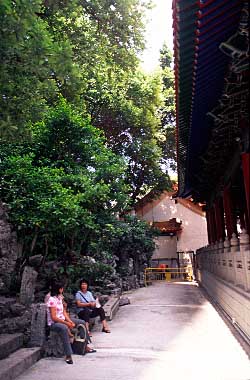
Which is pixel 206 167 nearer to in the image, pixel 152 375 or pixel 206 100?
pixel 206 100

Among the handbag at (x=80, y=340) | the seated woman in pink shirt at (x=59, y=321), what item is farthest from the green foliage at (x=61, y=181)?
the handbag at (x=80, y=340)

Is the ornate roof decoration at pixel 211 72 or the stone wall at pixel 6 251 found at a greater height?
the ornate roof decoration at pixel 211 72

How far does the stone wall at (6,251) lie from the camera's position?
8.63 meters

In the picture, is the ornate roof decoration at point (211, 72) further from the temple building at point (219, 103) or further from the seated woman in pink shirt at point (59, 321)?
the seated woman in pink shirt at point (59, 321)

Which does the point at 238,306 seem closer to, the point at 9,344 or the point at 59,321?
the point at 59,321

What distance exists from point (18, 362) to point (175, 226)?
21333 millimetres

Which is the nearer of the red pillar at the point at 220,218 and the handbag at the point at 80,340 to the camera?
the handbag at the point at 80,340

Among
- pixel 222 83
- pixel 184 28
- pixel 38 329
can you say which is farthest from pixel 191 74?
pixel 38 329

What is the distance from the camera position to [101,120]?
19000 mm

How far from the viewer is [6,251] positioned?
8977mm

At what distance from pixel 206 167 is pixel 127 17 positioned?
6801mm

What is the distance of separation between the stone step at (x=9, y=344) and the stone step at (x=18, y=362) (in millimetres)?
119

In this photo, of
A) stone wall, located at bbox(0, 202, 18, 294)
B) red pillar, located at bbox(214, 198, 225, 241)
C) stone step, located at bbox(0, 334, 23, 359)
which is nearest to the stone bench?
stone step, located at bbox(0, 334, 23, 359)

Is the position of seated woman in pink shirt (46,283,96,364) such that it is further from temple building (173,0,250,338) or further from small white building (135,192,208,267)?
small white building (135,192,208,267)
